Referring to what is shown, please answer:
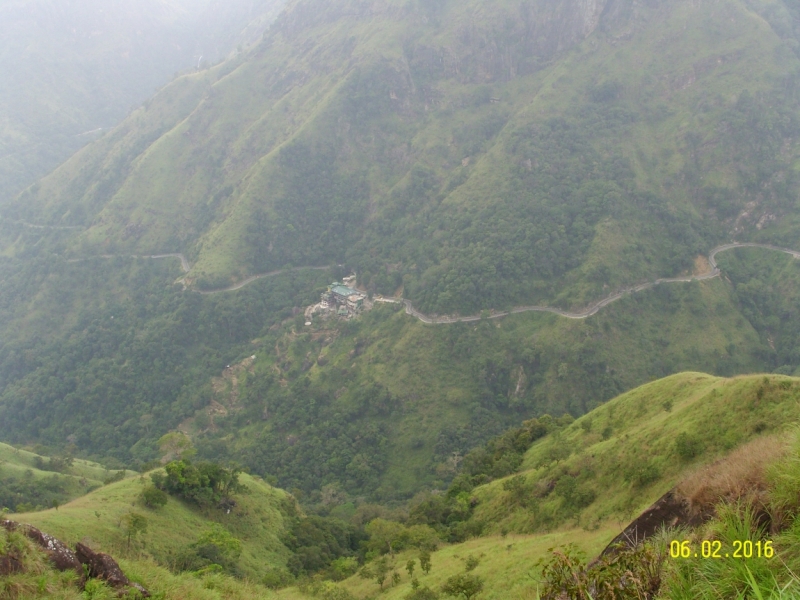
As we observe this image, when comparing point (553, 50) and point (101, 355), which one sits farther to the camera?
point (553, 50)


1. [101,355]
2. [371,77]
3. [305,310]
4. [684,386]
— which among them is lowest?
[305,310]

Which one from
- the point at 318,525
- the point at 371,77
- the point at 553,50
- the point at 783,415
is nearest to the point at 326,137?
the point at 371,77

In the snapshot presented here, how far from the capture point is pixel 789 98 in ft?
351

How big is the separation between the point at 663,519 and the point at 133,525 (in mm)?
31144

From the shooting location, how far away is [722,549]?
858cm

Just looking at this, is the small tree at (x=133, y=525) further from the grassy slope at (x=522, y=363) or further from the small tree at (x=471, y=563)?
the grassy slope at (x=522, y=363)

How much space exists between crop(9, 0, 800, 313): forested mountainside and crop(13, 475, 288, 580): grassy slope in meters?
58.0

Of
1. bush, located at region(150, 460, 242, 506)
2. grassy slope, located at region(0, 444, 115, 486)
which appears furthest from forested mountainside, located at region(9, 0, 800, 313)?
bush, located at region(150, 460, 242, 506)

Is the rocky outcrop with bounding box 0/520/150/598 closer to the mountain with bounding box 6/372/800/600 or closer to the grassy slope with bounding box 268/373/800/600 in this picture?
the mountain with bounding box 6/372/800/600

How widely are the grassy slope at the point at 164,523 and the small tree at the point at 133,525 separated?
18.5 inches

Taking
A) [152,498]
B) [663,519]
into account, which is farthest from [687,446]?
[152,498]

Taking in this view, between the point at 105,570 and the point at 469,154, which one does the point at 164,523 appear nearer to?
the point at 105,570

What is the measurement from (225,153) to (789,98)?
136 m

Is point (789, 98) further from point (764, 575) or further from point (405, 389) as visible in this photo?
point (764, 575)
